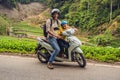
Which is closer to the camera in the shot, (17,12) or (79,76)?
(79,76)

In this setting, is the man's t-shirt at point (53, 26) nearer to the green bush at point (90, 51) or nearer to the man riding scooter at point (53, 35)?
the man riding scooter at point (53, 35)

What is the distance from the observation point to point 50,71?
26.2 ft

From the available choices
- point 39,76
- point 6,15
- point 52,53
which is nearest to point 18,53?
point 52,53

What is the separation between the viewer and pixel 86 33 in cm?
5100

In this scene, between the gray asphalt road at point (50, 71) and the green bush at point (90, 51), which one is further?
the green bush at point (90, 51)

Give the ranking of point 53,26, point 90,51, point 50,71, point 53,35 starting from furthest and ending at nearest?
1. point 90,51
2. point 53,26
3. point 53,35
4. point 50,71

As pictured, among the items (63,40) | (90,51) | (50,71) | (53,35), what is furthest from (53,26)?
(90,51)

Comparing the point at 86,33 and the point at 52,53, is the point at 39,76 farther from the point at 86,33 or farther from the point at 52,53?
the point at 86,33

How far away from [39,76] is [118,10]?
42.2 m

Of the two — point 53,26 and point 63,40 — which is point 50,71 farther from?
point 53,26

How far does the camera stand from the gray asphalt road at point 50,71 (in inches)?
290

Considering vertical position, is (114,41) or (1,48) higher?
(1,48)

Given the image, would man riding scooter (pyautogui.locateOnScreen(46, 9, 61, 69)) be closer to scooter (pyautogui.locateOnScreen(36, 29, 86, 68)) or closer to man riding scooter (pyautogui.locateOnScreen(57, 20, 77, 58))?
man riding scooter (pyautogui.locateOnScreen(57, 20, 77, 58))

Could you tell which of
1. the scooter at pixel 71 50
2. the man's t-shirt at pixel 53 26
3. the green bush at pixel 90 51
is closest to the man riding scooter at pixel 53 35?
the man's t-shirt at pixel 53 26
